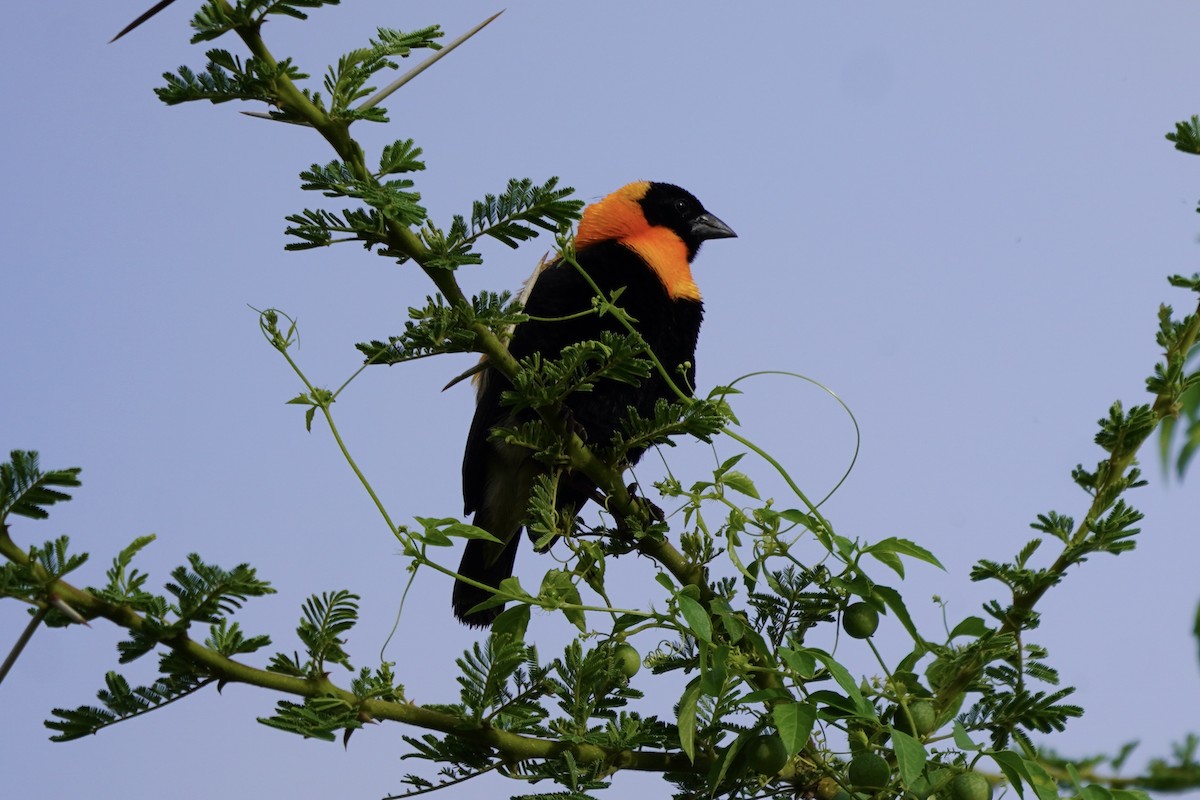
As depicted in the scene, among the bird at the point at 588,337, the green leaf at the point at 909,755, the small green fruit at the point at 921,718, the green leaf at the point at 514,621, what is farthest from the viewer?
the bird at the point at 588,337

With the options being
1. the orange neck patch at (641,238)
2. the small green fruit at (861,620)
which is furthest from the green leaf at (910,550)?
the orange neck patch at (641,238)

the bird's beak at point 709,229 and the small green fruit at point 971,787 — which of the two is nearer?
the small green fruit at point 971,787

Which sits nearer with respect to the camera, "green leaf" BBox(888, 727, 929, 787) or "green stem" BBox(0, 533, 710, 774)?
"green stem" BBox(0, 533, 710, 774)

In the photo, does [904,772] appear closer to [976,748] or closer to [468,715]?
[976,748]

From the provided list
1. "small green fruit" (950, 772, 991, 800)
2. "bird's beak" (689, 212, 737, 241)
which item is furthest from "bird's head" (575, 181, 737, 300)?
"small green fruit" (950, 772, 991, 800)

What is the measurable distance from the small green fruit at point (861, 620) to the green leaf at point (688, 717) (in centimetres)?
27

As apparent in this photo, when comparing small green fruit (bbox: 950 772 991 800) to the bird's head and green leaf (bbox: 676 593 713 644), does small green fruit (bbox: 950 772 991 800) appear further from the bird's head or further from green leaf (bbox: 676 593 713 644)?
the bird's head

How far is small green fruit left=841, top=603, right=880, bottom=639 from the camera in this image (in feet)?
5.53

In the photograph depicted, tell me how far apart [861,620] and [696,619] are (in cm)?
30

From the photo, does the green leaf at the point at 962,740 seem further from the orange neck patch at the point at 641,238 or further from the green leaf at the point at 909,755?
the orange neck patch at the point at 641,238

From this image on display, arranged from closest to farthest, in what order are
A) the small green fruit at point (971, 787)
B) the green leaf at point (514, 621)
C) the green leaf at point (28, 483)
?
the green leaf at point (28, 483), the small green fruit at point (971, 787), the green leaf at point (514, 621)

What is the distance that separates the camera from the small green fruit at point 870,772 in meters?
1.53

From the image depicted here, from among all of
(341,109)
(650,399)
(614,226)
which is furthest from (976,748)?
(614,226)

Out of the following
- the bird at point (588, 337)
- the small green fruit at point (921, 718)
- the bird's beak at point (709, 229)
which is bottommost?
the small green fruit at point (921, 718)
